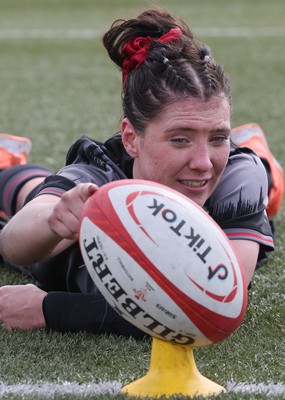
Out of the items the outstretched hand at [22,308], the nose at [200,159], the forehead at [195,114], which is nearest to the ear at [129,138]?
the forehead at [195,114]

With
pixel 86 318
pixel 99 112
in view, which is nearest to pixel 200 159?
pixel 86 318

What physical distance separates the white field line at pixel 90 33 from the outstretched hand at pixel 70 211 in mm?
9002

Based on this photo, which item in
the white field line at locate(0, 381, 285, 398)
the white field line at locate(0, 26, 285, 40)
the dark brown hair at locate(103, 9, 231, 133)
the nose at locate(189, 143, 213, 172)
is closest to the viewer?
the white field line at locate(0, 381, 285, 398)

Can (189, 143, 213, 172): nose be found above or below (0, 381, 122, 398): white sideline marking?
above

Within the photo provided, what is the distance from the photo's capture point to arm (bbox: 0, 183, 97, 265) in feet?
7.32

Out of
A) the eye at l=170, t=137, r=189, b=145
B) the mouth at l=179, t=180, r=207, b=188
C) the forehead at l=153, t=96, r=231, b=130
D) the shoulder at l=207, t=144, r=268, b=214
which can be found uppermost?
the forehead at l=153, t=96, r=231, b=130

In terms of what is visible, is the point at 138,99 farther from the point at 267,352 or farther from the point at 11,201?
the point at 11,201

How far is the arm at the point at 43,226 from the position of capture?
7.32 ft

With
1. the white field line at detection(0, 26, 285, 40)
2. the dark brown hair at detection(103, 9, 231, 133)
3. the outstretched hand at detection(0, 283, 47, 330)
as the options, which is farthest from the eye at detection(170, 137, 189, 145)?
the white field line at detection(0, 26, 285, 40)

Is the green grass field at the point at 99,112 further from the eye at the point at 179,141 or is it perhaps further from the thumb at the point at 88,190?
the eye at the point at 179,141

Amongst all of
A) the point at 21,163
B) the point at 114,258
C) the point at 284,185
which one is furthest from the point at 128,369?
the point at 284,185

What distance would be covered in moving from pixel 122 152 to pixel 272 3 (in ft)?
45.9

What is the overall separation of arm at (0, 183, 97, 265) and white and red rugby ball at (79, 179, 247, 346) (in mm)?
149

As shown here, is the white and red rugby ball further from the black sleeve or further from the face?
the black sleeve
